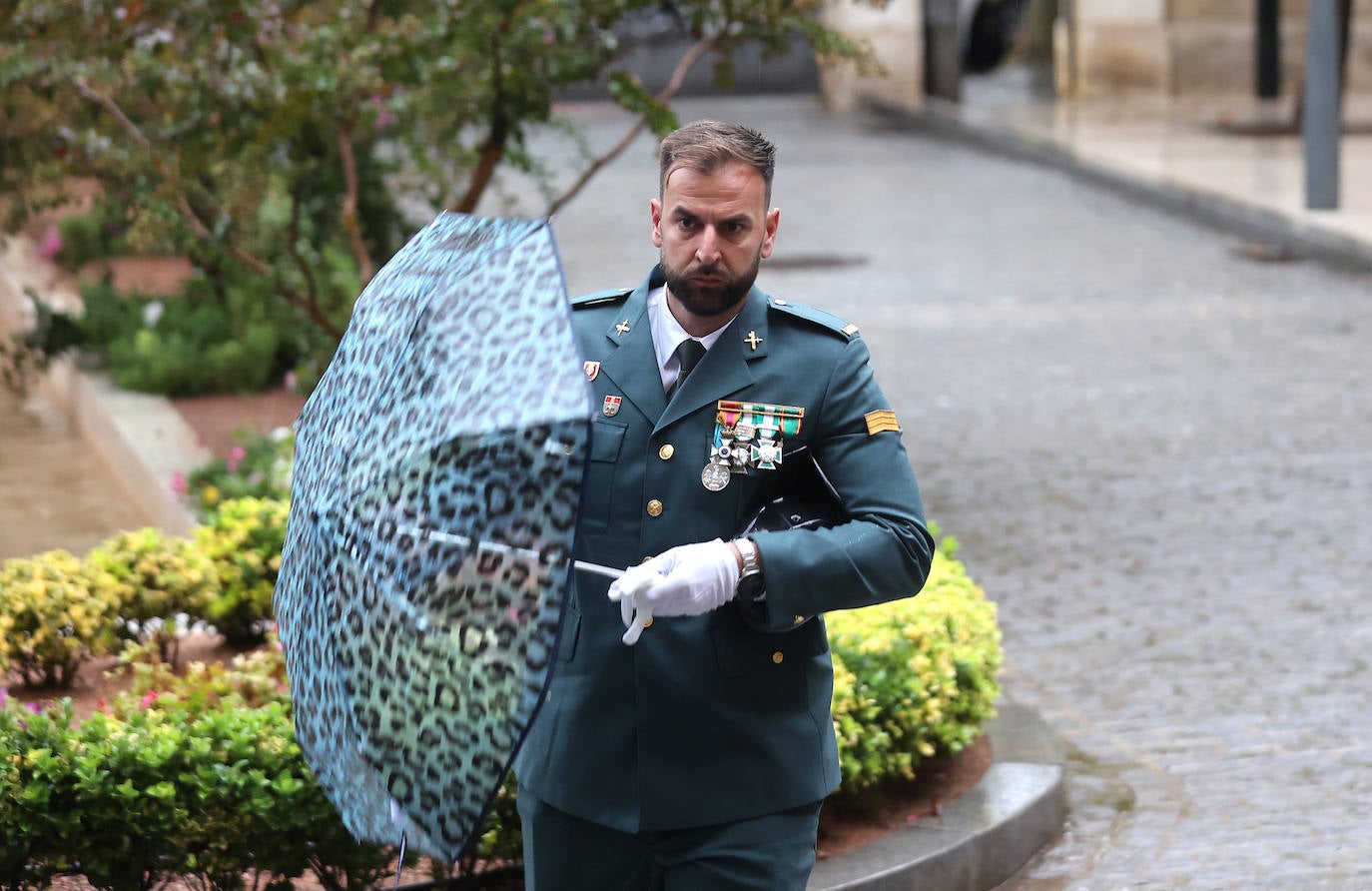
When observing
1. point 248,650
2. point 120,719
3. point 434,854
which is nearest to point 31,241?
point 248,650

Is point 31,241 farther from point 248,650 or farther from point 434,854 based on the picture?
point 434,854

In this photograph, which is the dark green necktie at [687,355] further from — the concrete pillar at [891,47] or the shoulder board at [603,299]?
the concrete pillar at [891,47]

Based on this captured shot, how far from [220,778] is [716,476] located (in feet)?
5.59

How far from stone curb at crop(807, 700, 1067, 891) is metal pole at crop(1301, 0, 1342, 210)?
11751 mm

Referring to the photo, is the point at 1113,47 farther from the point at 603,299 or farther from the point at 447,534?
the point at 447,534

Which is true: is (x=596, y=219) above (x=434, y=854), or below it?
below

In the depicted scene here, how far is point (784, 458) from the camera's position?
2971 millimetres

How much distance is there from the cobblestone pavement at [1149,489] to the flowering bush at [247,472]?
8.99 feet

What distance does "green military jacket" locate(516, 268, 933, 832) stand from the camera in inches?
115

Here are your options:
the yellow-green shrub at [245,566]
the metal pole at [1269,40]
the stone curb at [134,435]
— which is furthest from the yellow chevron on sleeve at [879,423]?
the metal pole at [1269,40]

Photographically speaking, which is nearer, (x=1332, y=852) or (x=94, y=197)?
(x=1332, y=852)

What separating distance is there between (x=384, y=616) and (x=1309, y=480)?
653 cm

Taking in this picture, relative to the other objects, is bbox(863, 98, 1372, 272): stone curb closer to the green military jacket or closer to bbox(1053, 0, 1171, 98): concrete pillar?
bbox(1053, 0, 1171, 98): concrete pillar

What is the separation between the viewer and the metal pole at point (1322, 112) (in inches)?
622
